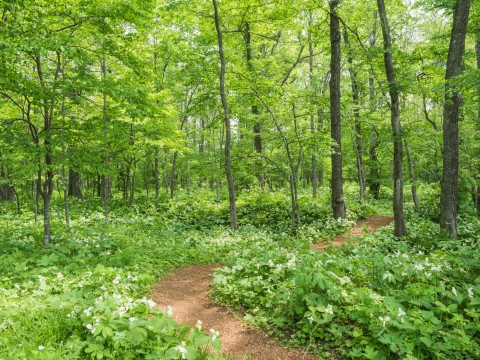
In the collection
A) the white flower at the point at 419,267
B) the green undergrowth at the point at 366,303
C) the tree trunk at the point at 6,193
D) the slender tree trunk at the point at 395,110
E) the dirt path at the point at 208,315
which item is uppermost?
the slender tree trunk at the point at 395,110

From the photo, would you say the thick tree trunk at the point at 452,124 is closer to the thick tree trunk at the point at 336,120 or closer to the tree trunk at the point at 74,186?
the thick tree trunk at the point at 336,120

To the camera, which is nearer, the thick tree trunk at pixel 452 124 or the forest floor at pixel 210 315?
the forest floor at pixel 210 315

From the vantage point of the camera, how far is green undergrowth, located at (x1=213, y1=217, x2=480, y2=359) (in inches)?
143

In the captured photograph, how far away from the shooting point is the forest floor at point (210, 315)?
4102mm

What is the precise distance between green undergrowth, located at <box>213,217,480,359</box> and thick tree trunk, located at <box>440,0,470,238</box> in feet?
10.1

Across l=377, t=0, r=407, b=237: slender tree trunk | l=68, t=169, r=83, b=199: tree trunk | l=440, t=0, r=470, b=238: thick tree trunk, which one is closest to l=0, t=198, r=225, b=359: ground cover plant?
l=377, t=0, r=407, b=237: slender tree trunk

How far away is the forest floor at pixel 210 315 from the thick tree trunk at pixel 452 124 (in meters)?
6.50

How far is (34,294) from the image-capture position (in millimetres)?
4945

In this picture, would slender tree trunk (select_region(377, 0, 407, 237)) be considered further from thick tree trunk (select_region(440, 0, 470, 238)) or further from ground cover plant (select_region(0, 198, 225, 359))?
ground cover plant (select_region(0, 198, 225, 359))

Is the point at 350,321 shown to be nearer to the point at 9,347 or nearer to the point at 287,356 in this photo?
the point at 287,356

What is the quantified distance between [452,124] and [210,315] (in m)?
7.87

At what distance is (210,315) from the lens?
5215 millimetres

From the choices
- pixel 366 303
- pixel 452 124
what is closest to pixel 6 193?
pixel 366 303

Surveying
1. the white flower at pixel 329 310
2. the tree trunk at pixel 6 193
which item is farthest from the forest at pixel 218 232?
the tree trunk at pixel 6 193
